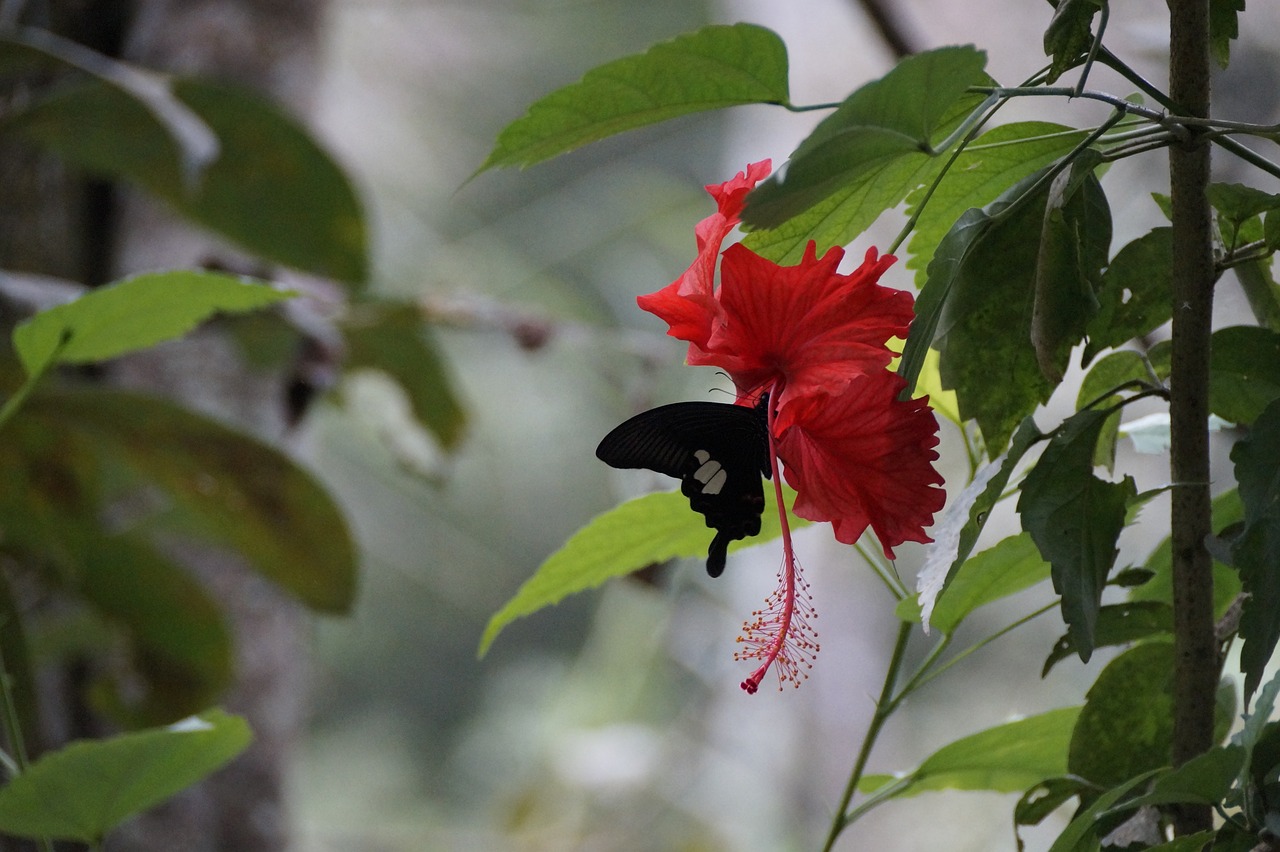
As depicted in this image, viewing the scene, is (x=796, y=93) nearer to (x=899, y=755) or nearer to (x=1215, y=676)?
(x=899, y=755)

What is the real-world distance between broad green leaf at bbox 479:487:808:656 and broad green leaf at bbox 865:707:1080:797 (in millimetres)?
129

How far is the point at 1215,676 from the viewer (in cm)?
40

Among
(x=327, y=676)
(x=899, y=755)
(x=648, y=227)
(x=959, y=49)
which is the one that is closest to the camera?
(x=959, y=49)

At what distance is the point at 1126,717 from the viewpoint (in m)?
0.48

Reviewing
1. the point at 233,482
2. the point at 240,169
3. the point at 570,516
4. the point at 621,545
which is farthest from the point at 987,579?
the point at 570,516

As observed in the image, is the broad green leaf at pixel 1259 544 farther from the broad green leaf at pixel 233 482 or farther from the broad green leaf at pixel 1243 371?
the broad green leaf at pixel 233 482

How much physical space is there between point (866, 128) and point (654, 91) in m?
0.09

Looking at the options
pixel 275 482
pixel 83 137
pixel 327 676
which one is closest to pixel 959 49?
pixel 275 482

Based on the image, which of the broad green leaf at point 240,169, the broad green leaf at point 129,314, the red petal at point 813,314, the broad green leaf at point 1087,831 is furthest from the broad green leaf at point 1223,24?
the broad green leaf at point 240,169

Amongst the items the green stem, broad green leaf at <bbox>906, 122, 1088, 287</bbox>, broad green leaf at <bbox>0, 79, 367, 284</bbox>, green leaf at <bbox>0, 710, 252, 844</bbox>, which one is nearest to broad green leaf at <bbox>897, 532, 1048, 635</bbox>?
the green stem

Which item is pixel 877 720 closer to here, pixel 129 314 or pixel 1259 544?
pixel 1259 544

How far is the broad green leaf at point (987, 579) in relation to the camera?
0.47 meters

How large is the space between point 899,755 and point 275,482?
2481mm

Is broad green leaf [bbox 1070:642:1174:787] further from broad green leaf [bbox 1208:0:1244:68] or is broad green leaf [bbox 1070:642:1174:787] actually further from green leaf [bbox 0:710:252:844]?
green leaf [bbox 0:710:252:844]
